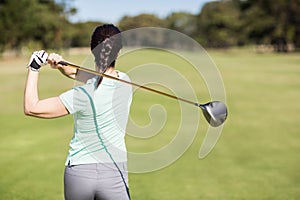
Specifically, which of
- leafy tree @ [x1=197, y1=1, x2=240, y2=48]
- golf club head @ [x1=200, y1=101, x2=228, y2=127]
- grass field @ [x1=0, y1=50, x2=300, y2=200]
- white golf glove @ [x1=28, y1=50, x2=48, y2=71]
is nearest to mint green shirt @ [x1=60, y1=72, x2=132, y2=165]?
white golf glove @ [x1=28, y1=50, x2=48, y2=71]

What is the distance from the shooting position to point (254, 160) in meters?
7.78

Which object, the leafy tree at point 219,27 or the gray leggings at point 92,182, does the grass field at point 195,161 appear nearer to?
the gray leggings at point 92,182

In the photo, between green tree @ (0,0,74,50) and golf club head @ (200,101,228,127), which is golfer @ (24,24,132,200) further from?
green tree @ (0,0,74,50)

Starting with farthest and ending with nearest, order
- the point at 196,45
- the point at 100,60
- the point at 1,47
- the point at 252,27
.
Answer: the point at 252,27
the point at 1,47
the point at 196,45
the point at 100,60

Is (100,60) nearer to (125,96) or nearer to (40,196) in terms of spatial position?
(125,96)

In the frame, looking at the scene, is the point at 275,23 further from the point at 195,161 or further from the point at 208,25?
the point at 195,161

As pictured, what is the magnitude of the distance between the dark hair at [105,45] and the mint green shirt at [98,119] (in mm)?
96

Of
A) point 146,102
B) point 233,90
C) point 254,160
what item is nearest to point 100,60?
point 254,160

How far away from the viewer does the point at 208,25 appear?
333 ft

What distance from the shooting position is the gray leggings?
2.59 m

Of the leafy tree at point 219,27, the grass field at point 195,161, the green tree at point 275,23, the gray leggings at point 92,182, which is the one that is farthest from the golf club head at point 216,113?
the leafy tree at point 219,27

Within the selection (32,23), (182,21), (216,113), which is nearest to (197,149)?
(216,113)

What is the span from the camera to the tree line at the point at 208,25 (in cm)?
6869

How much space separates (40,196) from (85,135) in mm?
3432
